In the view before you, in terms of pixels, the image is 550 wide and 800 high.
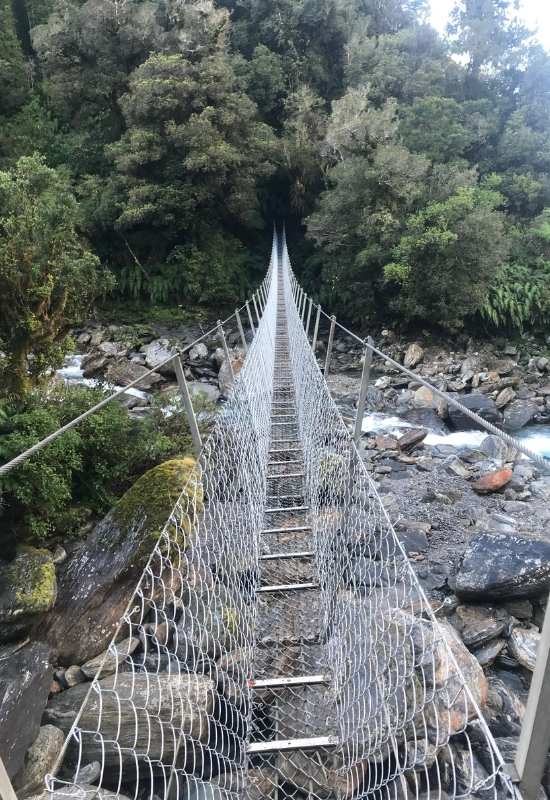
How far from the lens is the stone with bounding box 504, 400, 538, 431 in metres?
5.43

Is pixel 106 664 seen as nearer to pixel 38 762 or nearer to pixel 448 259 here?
pixel 38 762

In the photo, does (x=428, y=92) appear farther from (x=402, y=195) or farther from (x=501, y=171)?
(x=402, y=195)

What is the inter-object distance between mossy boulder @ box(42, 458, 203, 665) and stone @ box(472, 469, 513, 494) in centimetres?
178

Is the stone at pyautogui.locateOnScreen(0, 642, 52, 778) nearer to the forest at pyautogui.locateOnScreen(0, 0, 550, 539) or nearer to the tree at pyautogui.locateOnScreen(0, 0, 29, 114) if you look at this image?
the forest at pyautogui.locateOnScreen(0, 0, 550, 539)

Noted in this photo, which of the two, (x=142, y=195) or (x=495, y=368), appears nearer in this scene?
(x=495, y=368)

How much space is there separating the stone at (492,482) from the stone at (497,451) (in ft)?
1.34

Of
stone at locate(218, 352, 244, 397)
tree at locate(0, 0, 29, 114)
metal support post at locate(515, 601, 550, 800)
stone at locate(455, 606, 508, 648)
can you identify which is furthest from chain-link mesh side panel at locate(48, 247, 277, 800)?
tree at locate(0, 0, 29, 114)

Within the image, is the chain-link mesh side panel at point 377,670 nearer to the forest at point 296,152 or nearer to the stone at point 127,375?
the forest at point 296,152

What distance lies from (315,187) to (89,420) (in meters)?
8.88

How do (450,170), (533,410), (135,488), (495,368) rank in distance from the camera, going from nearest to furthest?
(135,488) < (533,410) < (495,368) < (450,170)

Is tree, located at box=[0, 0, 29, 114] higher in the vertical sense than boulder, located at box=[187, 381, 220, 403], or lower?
higher

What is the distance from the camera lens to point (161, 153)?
7938 millimetres

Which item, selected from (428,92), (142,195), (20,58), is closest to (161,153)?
(142,195)

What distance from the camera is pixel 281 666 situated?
1346mm
